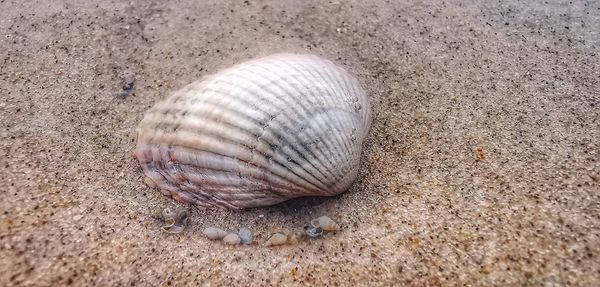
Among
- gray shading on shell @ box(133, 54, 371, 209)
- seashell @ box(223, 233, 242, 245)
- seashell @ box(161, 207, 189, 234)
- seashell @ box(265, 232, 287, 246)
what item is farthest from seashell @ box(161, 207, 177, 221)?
seashell @ box(265, 232, 287, 246)

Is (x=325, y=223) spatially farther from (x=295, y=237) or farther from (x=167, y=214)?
(x=167, y=214)

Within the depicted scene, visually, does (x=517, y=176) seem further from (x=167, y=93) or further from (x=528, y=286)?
(x=167, y=93)

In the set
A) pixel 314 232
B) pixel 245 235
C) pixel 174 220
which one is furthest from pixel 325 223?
pixel 174 220

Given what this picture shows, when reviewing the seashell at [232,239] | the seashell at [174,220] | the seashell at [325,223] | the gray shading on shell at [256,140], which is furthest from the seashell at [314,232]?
the seashell at [174,220]

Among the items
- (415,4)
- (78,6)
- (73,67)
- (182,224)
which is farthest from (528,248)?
(78,6)

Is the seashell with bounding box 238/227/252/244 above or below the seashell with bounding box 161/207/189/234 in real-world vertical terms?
below

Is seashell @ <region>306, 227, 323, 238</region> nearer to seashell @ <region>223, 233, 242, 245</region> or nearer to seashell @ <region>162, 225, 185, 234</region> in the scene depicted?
seashell @ <region>223, 233, 242, 245</region>
